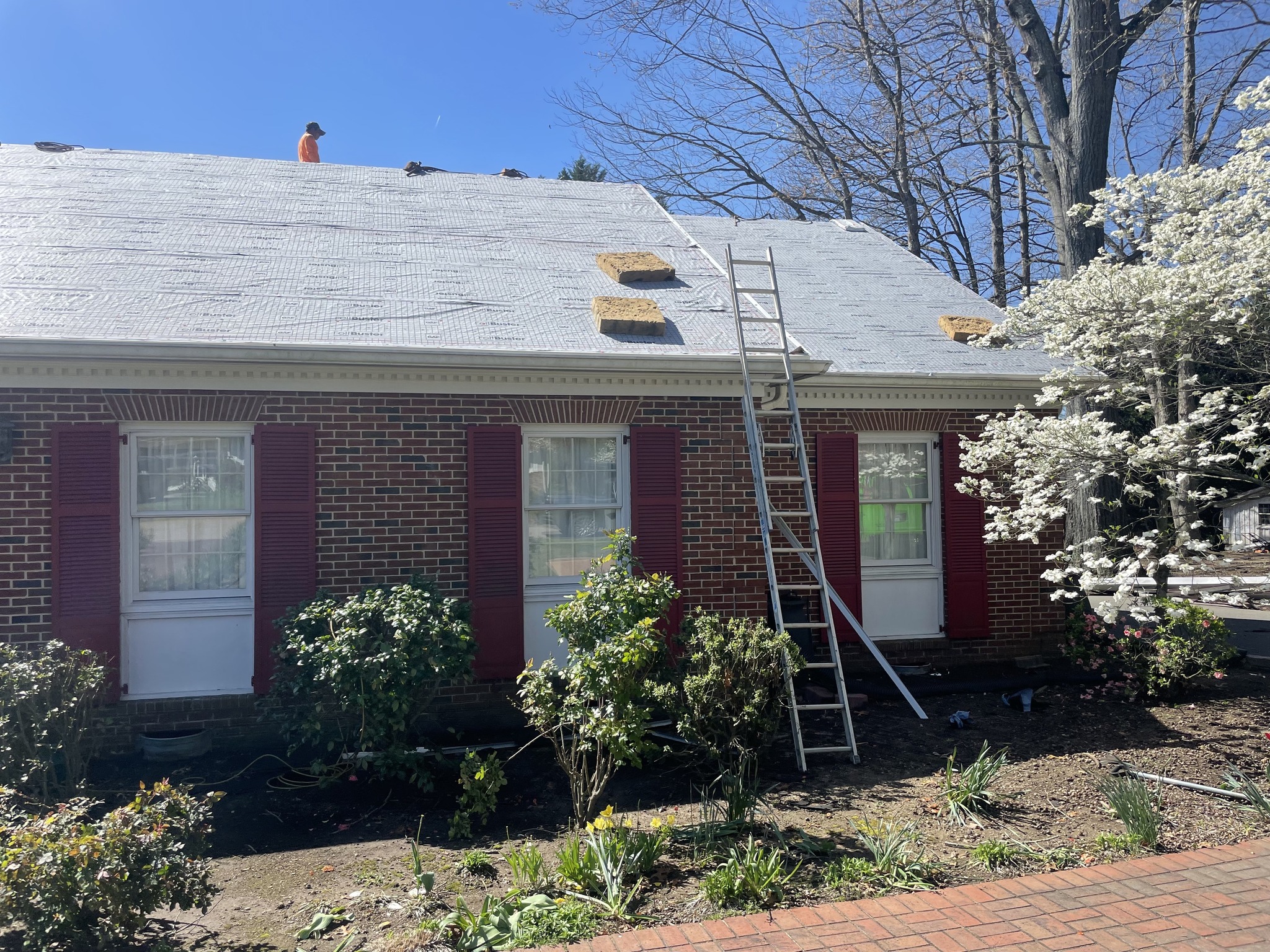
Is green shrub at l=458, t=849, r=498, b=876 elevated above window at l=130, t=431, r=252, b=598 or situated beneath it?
situated beneath

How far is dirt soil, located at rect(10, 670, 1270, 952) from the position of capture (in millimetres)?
4465

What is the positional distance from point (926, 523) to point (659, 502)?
3.20m

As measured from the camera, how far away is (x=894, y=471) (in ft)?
30.6

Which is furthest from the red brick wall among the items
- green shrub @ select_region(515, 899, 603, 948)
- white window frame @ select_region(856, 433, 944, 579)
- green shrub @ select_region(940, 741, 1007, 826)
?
green shrub @ select_region(515, 899, 603, 948)

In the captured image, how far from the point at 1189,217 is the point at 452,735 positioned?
727cm

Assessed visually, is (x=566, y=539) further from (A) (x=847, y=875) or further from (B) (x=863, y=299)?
(B) (x=863, y=299)

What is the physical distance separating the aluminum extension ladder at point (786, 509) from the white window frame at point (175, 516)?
13.4ft

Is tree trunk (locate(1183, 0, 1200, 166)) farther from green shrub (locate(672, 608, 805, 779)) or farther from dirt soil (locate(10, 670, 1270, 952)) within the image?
green shrub (locate(672, 608, 805, 779))

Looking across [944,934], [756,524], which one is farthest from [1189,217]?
[944,934]

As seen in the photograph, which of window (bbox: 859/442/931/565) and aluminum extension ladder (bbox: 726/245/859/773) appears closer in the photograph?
aluminum extension ladder (bbox: 726/245/859/773)

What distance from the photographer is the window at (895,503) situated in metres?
9.21

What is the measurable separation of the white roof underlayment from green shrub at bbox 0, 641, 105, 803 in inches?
91.3

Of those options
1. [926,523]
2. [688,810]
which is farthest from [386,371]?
[926,523]

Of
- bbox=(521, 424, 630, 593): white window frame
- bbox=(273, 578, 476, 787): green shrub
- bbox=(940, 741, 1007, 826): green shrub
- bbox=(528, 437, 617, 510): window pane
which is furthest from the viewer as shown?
bbox=(528, 437, 617, 510): window pane
